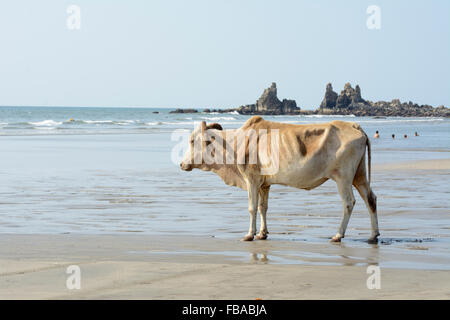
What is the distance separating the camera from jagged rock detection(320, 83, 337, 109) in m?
180

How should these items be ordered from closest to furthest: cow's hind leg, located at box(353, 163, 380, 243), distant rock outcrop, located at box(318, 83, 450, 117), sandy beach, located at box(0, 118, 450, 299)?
1. sandy beach, located at box(0, 118, 450, 299)
2. cow's hind leg, located at box(353, 163, 380, 243)
3. distant rock outcrop, located at box(318, 83, 450, 117)

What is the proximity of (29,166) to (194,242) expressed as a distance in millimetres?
13572

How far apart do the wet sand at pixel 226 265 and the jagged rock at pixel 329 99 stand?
170433 mm

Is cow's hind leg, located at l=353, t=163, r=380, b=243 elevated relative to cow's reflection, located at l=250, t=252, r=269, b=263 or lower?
elevated

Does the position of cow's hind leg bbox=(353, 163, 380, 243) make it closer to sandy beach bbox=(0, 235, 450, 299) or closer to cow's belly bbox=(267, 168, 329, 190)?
cow's belly bbox=(267, 168, 329, 190)

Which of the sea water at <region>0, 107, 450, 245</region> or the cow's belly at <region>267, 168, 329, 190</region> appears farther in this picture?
the sea water at <region>0, 107, 450, 245</region>

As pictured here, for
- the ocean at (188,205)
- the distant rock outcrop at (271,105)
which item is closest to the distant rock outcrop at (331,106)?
the distant rock outcrop at (271,105)

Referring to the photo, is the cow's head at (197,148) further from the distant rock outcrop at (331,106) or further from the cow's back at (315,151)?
the distant rock outcrop at (331,106)

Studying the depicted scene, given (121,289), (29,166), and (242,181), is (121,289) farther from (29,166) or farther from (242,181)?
(29,166)

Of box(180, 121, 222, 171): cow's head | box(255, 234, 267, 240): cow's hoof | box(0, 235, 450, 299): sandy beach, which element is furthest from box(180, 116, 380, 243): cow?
box(0, 235, 450, 299): sandy beach

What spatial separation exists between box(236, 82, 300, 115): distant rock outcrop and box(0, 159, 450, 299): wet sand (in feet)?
532

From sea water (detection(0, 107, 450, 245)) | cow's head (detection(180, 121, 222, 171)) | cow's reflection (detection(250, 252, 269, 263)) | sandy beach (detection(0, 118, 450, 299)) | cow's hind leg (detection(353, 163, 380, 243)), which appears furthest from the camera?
sea water (detection(0, 107, 450, 245))

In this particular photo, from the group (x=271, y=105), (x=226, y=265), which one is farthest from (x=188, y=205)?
(x=271, y=105)

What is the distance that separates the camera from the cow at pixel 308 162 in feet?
34.4
